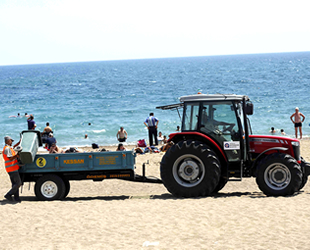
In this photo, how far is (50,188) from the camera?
10625mm

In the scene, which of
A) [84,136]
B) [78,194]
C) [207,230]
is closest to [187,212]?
[207,230]

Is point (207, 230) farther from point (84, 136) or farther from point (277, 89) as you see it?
point (277, 89)

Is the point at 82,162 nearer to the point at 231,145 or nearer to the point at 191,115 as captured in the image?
the point at 191,115

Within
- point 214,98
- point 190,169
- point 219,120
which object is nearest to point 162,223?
point 190,169

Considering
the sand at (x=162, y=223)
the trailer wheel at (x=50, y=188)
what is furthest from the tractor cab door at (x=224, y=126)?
the trailer wheel at (x=50, y=188)

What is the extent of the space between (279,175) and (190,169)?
198cm

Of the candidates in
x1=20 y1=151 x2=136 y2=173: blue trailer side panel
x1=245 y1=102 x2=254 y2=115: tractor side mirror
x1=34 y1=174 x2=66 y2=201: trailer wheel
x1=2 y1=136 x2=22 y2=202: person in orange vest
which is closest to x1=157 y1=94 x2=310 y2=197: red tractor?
x1=245 y1=102 x2=254 y2=115: tractor side mirror

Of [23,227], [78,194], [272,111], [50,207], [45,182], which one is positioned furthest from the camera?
[272,111]

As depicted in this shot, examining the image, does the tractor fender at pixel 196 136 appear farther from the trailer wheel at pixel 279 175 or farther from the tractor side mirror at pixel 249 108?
the tractor side mirror at pixel 249 108

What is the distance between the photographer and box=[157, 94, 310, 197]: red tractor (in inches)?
382

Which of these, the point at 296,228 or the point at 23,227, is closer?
the point at 296,228

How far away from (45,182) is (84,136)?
1959 centimetres

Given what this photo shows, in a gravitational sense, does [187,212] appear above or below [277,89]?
below

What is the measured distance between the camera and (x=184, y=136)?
10.0 meters
